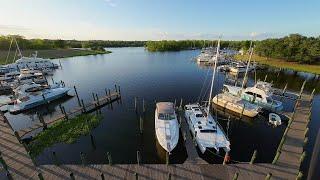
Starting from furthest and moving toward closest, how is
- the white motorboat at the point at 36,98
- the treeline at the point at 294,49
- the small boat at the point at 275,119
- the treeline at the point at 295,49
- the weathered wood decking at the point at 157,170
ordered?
the treeline at the point at 294,49 < the treeline at the point at 295,49 < the white motorboat at the point at 36,98 < the small boat at the point at 275,119 < the weathered wood decking at the point at 157,170

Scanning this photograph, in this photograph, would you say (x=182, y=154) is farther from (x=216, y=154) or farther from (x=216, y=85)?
(x=216, y=85)

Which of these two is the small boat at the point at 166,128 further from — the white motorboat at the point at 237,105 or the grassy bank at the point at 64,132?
the white motorboat at the point at 237,105

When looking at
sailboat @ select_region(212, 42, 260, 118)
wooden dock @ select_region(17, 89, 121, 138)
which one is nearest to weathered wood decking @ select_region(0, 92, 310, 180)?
wooden dock @ select_region(17, 89, 121, 138)

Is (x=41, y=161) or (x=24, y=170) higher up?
(x=24, y=170)

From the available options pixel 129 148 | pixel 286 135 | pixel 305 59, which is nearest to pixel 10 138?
pixel 129 148

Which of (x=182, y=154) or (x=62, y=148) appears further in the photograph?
(x=62, y=148)

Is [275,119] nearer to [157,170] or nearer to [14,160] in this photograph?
[157,170]

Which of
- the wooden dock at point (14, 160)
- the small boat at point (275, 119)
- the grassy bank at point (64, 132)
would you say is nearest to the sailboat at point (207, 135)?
the small boat at point (275, 119)
